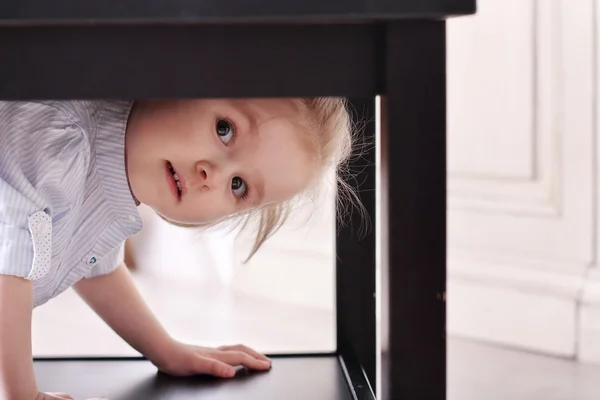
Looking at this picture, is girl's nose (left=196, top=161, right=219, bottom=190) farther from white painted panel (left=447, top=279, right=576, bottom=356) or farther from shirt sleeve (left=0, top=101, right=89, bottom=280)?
white painted panel (left=447, top=279, right=576, bottom=356)

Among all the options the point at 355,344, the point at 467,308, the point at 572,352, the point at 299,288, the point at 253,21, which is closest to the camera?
the point at 253,21

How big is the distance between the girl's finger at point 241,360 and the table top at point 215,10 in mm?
570

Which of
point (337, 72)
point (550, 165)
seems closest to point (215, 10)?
point (337, 72)

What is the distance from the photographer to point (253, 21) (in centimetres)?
51

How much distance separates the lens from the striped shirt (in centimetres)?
73

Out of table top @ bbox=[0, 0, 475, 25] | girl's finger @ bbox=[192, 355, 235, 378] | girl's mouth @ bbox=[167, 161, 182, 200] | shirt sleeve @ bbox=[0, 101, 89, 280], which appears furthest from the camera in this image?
girl's finger @ bbox=[192, 355, 235, 378]

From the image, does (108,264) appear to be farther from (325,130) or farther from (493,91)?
(493,91)

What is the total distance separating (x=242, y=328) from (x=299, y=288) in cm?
23

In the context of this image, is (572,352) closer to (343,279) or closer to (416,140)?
(343,279)

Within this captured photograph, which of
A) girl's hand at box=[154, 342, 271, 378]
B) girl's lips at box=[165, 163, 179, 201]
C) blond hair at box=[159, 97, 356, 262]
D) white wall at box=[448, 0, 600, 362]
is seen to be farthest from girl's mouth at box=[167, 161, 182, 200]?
white wall at box=[448, 0, 600, 362]

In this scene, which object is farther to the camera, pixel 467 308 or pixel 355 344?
pixel 467 308

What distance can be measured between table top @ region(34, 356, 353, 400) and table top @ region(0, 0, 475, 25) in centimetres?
48

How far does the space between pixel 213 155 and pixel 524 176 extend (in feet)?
2.33

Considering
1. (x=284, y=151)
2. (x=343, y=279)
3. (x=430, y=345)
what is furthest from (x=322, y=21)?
(x=343, y=279)
